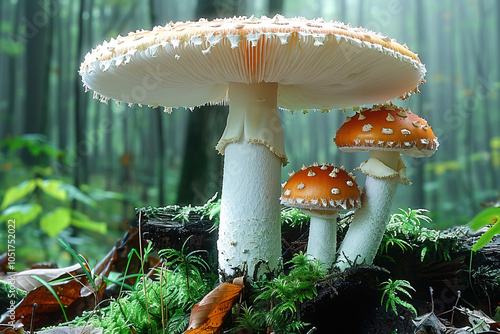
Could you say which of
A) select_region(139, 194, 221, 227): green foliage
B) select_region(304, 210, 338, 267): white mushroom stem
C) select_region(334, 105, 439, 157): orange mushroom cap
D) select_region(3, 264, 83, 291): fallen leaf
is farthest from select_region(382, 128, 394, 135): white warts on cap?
select_region(3, 264, 83, 291): fallen leaf

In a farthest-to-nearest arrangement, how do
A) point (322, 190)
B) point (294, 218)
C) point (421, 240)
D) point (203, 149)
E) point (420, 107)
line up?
1. point (420, 107)
2. point (203, 149)
3. point (294, 218)
4. point (421, 240)
5. point (322, 190)

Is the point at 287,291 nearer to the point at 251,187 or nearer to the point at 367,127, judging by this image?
the point at 251,187

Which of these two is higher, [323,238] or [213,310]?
[323,238]

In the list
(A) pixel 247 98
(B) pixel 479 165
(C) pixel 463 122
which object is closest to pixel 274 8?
(A) pixel 247 98

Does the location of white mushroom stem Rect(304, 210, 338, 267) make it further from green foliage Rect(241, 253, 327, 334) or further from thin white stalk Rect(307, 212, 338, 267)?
green foliage Rect(241, 253, 327, 334)

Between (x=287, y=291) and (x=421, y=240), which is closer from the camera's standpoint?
(x=287, y=291)

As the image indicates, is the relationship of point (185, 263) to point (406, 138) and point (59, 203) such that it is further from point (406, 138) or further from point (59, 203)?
point (59, 203)

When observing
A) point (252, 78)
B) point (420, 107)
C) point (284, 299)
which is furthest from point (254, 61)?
point (420, 107)
